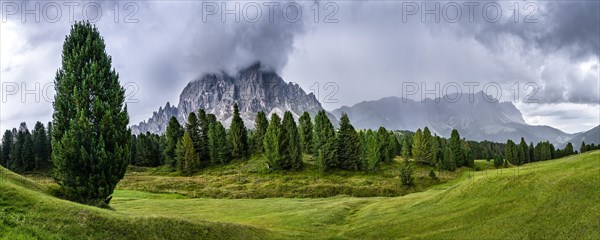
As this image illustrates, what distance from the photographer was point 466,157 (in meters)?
136

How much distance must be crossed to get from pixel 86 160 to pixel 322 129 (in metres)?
79.5

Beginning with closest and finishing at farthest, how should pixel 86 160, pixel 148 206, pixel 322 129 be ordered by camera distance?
pixel 86 160 → pixel 148 206 → pixel 322 129

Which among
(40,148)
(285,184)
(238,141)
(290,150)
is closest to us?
(285,184)

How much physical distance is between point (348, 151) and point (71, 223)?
8369 centimetres

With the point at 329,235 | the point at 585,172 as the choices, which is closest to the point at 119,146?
the point at 329,235

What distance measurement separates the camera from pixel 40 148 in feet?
458

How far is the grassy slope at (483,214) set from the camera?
2802 cm

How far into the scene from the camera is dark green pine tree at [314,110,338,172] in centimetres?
9429

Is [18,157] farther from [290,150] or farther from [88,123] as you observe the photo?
[88,123]

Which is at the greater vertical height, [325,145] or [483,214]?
[325,145]

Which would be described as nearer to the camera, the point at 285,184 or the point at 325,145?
the point at 285,184

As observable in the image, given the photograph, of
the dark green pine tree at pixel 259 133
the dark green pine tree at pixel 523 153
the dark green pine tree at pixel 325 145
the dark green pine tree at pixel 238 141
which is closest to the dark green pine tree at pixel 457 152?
the dark green pine tree at pixel 325 145

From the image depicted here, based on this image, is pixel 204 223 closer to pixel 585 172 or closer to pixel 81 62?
pixel 81 62

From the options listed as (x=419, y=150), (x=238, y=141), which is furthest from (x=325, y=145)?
(x=419, y=150)
